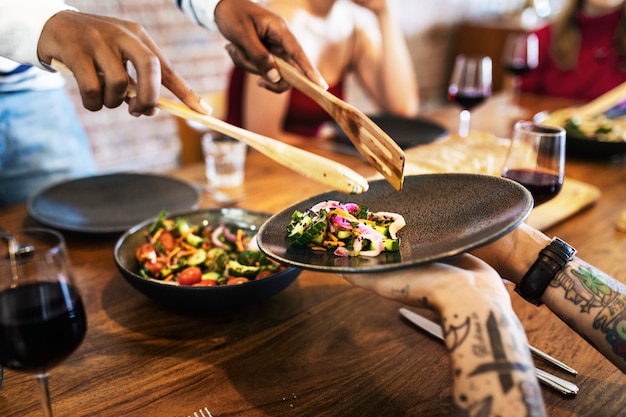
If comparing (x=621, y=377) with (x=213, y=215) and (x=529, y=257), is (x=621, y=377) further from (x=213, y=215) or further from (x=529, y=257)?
(x=213, y=215)

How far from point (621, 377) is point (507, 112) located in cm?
168

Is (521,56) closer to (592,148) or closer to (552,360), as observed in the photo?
(592,148)

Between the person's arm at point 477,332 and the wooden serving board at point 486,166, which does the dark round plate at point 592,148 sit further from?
the person's arm at point 477,332

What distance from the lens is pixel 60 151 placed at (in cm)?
177

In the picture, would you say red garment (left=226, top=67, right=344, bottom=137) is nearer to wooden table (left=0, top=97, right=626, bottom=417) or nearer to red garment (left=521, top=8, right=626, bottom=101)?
red garment (left=521, top=8, right=626, bottom=101)

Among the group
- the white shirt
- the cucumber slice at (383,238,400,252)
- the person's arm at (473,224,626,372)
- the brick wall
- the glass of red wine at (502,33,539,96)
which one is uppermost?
the white shirt

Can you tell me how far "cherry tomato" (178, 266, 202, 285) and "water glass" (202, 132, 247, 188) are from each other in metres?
0.60

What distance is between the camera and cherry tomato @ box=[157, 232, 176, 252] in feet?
3.50

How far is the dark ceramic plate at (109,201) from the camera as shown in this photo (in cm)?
127

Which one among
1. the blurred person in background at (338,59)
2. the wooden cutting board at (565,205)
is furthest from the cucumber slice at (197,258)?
the blurred person in background at (338,59)

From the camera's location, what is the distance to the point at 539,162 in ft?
3.59

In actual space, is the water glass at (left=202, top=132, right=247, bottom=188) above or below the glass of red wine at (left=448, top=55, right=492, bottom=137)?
below

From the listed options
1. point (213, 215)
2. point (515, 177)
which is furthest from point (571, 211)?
point (213, 215)

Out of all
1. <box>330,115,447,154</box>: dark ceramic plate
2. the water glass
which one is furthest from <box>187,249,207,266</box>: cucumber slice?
<box>330,115,447,154</box>: dark ceramic plate
